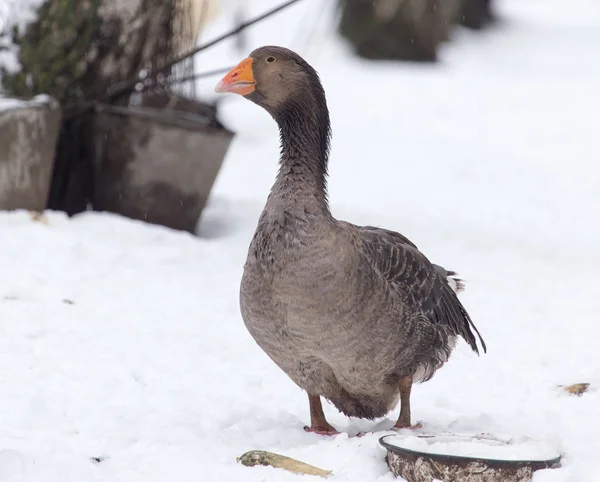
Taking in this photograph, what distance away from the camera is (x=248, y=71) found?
4852 mm

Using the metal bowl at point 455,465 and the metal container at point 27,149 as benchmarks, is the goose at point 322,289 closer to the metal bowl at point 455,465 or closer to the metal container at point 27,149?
the metal bowl at point 455,465

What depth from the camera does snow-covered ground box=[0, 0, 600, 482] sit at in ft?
14.6

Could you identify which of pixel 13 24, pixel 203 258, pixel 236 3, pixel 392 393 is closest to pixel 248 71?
pixel 392 393

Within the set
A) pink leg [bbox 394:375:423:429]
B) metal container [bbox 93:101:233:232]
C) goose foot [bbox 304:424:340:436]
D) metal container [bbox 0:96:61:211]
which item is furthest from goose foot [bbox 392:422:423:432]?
metal container [bbox 0:96:61:211]

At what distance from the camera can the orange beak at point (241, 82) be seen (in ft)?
15.9

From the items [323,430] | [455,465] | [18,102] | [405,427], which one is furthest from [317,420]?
[18,102]

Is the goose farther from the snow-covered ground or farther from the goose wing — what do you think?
the snow-covered ground

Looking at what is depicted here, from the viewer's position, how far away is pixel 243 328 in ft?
22.6

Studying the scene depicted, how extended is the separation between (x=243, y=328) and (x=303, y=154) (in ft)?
7.69

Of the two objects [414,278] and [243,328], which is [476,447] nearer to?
[414,278]

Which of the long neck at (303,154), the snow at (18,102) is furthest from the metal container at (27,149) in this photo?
the long neck at (303,154)

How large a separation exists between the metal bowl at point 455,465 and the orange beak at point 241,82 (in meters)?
1.86

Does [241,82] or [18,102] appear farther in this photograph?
[18,102]

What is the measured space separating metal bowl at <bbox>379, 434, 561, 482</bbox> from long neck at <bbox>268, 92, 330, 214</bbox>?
4.09 ft
